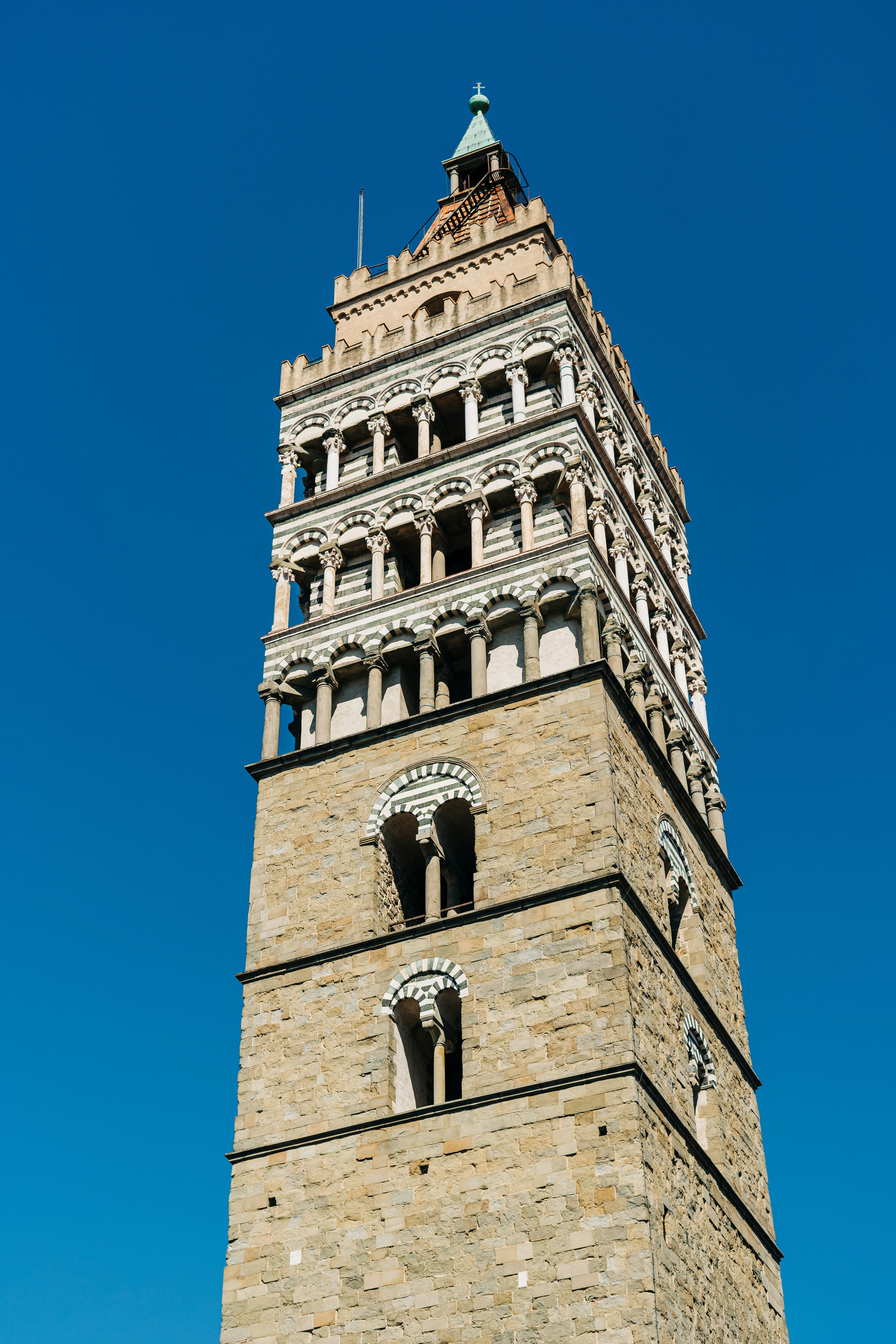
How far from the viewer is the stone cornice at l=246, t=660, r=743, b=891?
2552cm

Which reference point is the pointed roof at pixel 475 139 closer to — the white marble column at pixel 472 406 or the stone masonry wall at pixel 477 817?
the white marble column at pixel 472 406

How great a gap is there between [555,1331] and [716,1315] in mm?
3305

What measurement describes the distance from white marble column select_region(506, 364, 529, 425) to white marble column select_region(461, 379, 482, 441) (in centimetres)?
58

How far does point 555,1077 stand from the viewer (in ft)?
71.1

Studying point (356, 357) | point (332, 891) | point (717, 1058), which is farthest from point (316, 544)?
point (717, 1058)

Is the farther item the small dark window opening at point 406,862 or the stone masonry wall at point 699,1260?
the small dark window opening at point 406,862

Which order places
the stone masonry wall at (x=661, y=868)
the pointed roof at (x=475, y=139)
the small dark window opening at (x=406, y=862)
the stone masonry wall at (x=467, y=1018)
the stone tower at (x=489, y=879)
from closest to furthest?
the stone tower at (x=489, y=879)
the stone masonry wall at (x=467, y=1018)
the stone masonry wall at (x=661, y=868)
the small dark window opening at (x=406, y=862)
the pointed roof at (x=475, y=139)

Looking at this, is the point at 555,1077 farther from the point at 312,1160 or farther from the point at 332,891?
the point at 332,891

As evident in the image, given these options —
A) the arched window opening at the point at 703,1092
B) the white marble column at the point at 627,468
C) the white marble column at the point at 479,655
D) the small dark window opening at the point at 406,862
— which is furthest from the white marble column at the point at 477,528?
the arched window opening at the point at 703,1092

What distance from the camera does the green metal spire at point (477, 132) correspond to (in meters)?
40.8

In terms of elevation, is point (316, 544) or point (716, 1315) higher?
point (316, 544)

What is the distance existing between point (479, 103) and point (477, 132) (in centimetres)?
242

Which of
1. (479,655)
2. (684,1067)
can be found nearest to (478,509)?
(479,655)

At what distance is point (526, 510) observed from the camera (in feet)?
93.1
